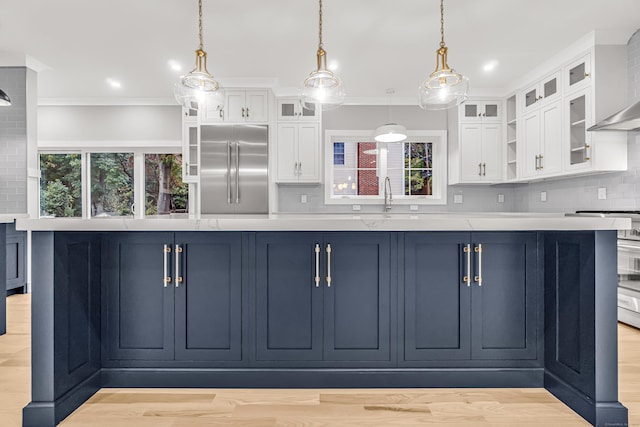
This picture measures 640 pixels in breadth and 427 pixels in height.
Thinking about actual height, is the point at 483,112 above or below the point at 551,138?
above

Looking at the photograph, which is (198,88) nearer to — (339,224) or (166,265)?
(166,265)

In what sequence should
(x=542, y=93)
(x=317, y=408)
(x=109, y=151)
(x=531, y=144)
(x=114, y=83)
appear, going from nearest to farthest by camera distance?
1. (x=317, y=408)
2. (x=542, y=93)
3. (x=531, y=144)
4. (x=114, y=83)
5. (x=109, y=151)

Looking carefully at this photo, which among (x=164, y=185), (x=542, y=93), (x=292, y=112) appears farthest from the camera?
(x=164, y=185)

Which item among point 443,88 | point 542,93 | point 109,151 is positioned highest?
point 542,93

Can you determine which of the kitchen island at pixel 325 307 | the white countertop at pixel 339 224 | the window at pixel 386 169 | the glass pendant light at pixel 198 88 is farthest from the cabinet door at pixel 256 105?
the white countertop at pixel 339 224

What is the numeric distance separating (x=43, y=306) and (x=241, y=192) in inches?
128

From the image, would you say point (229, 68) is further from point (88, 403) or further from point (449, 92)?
point (88, 403)

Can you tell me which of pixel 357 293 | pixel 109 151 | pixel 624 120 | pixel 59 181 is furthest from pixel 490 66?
pixel 59 181

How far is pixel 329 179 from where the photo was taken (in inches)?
222

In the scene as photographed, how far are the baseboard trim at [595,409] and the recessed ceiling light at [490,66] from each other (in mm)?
3544

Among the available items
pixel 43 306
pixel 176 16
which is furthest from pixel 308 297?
pixel 176 16

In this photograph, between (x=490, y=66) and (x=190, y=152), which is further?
(x=190, y=152)

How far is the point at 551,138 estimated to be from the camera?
4.20 metres

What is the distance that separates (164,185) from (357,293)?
16.2 feet
